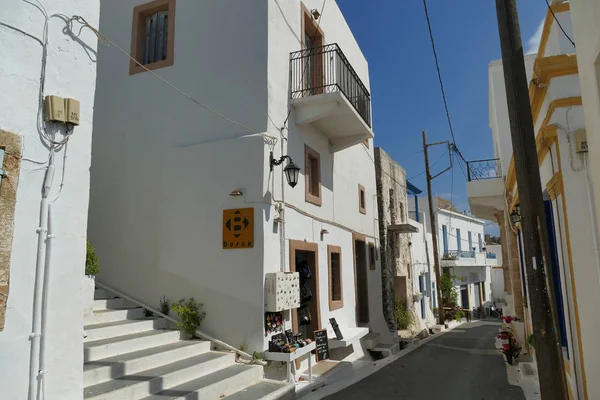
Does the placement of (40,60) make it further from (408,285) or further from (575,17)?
(408,285)

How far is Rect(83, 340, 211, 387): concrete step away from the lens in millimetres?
5480

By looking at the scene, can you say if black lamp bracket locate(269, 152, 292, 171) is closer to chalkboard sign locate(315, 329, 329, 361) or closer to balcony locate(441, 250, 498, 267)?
chalkboard sign locate(315, 329, 329, 361)

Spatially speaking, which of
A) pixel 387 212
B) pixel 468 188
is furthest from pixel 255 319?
pixel 387 212

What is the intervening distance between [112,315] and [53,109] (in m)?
4.38

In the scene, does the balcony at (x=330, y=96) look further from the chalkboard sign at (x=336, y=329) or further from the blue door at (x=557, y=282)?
the blue door at (x=557, y=282)

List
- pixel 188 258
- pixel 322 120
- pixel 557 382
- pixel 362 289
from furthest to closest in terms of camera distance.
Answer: pixel 362 289
pixel 322 120
pixel 188 258
pixel 557 382

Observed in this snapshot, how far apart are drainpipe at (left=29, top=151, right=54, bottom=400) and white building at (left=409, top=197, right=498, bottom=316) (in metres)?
24.6

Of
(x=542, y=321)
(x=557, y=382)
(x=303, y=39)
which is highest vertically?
(x=303, y=39)

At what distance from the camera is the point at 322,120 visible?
1013 cm

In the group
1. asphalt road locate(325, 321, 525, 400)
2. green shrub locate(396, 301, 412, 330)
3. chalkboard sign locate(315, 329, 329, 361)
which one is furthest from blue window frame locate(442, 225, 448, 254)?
chalkboard sign locate(315, 329, 329, 361)

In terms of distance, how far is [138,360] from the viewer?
19.8 feet

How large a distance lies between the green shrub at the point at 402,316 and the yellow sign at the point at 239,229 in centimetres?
1103

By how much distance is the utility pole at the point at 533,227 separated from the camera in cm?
408

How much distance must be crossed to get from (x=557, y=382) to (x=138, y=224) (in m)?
7.36
